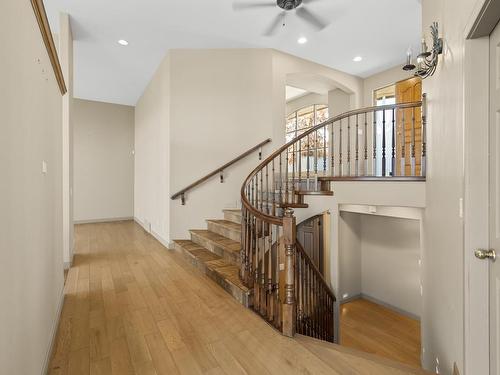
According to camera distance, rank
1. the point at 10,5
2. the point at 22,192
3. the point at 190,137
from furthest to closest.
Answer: the point at 190,137
the point at 22,192
the point at 10,5

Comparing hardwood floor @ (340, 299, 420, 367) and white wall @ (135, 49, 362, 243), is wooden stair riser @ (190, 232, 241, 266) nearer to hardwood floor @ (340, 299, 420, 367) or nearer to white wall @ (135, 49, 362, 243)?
white wall @ (135, 49, 362, 243)

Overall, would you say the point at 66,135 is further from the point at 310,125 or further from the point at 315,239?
the point at 310,125

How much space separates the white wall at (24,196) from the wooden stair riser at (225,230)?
2240mm

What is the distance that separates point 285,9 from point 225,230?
333 cm

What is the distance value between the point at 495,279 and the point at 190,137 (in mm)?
4336

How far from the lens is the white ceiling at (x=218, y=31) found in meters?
3.68

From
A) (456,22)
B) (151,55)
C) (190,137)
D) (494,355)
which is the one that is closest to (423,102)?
(456,22)

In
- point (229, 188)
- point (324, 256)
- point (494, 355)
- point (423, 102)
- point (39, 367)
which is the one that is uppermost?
point (423, 102)

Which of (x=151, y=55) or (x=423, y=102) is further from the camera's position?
(x=151, y=55)

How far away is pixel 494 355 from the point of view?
1296 mm

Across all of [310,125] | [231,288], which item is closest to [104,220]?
[231,288]

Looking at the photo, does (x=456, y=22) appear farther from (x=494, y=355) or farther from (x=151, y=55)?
(x=151, y=55)

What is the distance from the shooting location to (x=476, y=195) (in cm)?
139

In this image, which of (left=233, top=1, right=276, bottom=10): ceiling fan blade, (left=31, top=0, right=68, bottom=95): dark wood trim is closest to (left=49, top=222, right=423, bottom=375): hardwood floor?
(left=31, top=0, right=68, bottom=95): dark wood trim
